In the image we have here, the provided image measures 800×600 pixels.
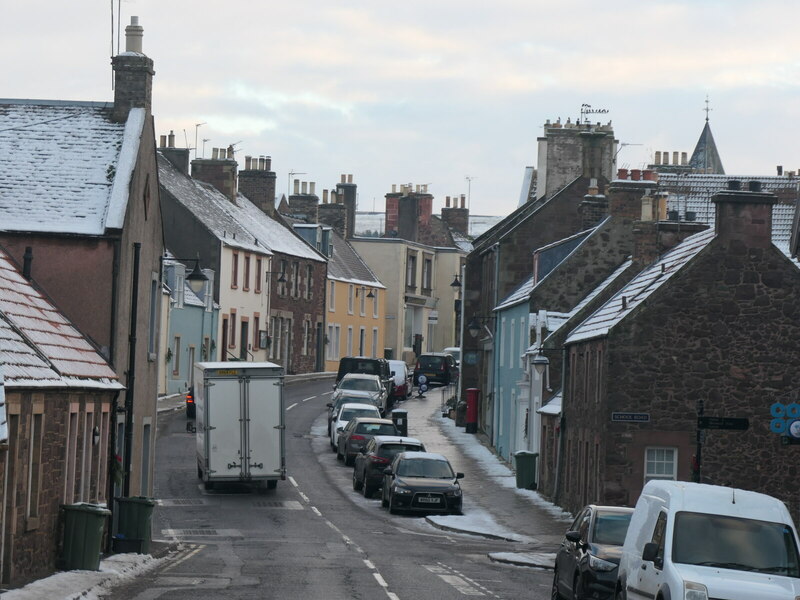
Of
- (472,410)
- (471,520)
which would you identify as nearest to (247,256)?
(472,410)

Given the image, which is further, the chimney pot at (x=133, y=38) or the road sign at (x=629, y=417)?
the road sign at (x=629, y=417)

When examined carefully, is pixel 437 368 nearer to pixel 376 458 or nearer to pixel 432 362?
pixel 432 362

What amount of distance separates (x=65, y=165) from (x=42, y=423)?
31.3 feet

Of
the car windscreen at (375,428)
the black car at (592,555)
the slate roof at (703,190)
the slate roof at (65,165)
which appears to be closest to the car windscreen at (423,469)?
the car windscreen at (375,428)

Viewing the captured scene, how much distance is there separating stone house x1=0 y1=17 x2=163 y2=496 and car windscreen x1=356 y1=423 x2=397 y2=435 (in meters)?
13.4

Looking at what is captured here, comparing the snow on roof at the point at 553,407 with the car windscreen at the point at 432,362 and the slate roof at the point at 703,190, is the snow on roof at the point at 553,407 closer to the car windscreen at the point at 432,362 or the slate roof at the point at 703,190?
the slate roof at the point at 703,190

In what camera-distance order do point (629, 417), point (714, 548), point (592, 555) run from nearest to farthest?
point (714, 548) → point (592, 555) → point (629, 417)

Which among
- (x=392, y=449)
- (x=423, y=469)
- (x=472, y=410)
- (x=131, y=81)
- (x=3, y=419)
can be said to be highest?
(x=131, y=81)

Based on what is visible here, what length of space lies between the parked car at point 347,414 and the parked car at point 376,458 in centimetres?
764

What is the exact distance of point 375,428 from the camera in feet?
155

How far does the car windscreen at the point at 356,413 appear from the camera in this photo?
5044 cm

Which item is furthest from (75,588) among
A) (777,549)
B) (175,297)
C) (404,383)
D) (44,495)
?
(404,383)

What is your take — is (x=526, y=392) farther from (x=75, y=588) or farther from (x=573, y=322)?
(x=75, y=588)

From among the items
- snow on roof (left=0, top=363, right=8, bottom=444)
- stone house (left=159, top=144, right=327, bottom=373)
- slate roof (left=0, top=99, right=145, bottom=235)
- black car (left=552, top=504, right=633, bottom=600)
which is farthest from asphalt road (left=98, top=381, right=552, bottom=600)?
stone house (left=159, top=144, right=327, bottom=373)
